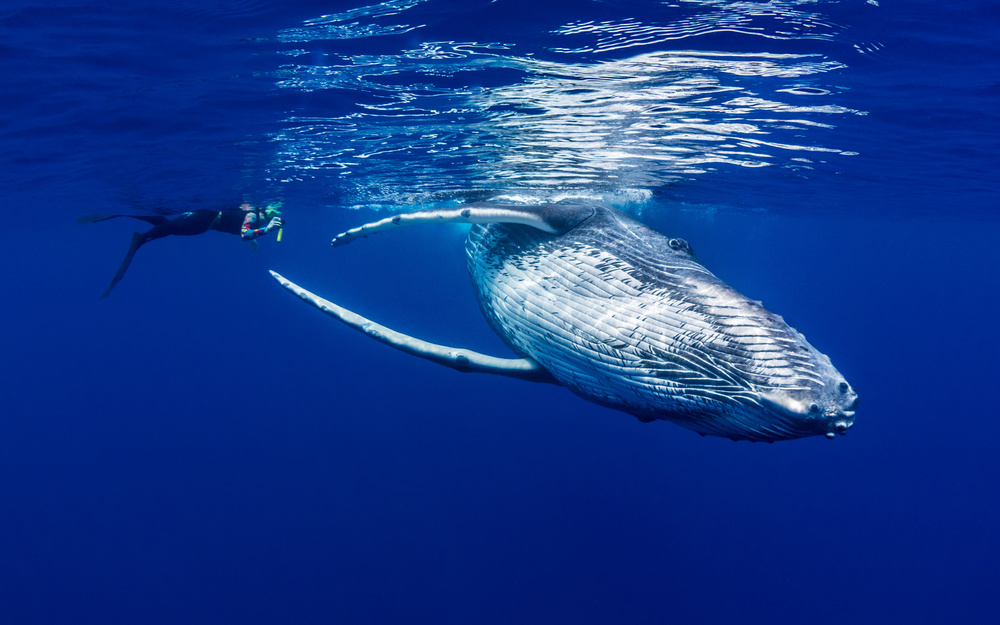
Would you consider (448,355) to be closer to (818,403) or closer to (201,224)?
(818,403)

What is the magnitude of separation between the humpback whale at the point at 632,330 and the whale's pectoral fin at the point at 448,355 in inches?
0.5

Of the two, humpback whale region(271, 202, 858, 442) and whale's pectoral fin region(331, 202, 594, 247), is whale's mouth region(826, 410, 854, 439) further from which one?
whale's pectoral fin region(331, 202, 594, 247)

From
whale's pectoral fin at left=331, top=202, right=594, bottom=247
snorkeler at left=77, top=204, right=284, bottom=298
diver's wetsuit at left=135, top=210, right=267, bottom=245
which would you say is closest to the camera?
whale's pectoral fin at left=331, top=202, right=594, bottom=247

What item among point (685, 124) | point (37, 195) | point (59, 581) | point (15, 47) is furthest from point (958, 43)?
point (59, 581)

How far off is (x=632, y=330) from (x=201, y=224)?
48.8 ft

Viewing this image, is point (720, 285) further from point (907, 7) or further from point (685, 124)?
point (685, 124)

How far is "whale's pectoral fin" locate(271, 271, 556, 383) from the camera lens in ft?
14.1

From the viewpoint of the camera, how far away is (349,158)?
13.1 m

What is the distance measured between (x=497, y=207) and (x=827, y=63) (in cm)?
582

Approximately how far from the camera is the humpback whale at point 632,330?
2.42m

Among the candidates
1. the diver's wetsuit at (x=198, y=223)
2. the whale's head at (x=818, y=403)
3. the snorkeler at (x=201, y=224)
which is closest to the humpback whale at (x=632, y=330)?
the whale's head at (x=818, y=403)

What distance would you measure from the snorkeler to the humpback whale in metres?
8.31

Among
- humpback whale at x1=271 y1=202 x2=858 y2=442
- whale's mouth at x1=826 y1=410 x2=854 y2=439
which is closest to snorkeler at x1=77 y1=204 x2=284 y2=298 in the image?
humpback whale at x1=271 y1=202 x2=858 y2=442

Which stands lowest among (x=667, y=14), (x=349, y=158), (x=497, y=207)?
(x=349, y=158)
